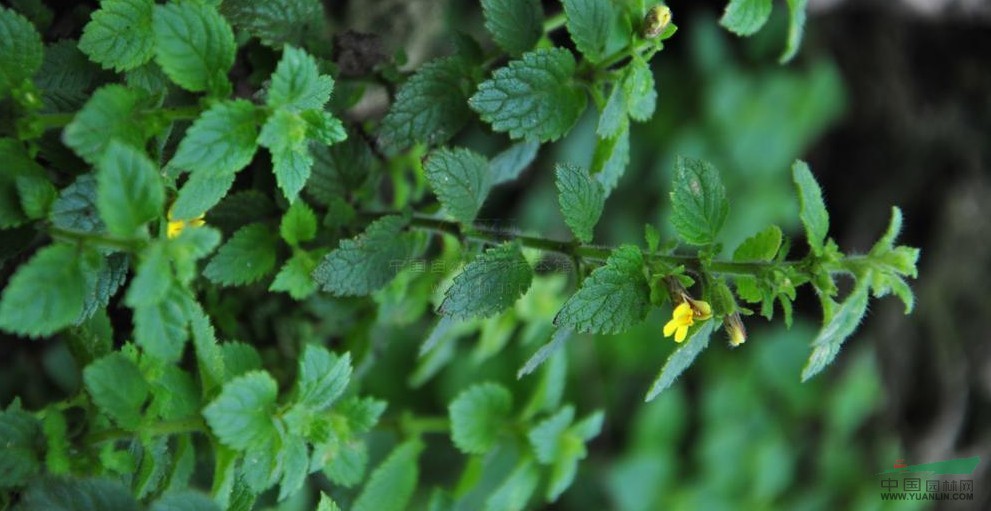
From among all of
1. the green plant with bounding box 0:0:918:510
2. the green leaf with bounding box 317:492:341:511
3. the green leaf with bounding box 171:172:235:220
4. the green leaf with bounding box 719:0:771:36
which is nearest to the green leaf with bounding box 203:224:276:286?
the green plant with bounding box 0:0:918:510

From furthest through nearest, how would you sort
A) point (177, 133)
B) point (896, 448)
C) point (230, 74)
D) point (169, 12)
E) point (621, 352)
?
point (896, 448) < point (621, 352) < point (230, 74) < point (177, 133) < point (169, 12)

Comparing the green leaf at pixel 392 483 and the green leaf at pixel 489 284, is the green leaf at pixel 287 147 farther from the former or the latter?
the green leaf at pixel 392 483

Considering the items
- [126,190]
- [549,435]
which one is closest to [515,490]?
[549,435]

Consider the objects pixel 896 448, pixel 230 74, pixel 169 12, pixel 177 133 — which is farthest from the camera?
pixel 896 448

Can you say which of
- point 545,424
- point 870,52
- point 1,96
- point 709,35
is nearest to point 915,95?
point 870,52

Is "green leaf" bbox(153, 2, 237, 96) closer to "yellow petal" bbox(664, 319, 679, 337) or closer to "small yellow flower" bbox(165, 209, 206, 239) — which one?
"small yellow flower" bbox(165, 209, 206, 239)

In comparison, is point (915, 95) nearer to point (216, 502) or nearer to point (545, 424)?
point (545, 424)
